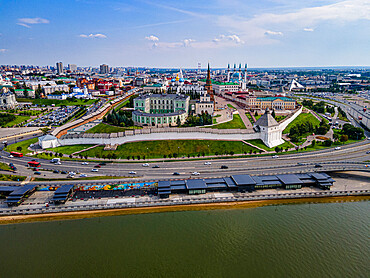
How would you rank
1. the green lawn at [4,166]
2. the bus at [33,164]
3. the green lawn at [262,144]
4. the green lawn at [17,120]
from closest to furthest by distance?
the green lawn at [4,166], the bus at [33,164], the green lawn at [262,144], the green lawn at [17,120]

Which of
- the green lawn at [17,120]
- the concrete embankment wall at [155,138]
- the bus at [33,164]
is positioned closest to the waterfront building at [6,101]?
the green lawn at [17,120]

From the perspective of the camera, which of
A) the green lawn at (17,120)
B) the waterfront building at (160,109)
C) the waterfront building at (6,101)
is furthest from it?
the waterfront building at (6,101)

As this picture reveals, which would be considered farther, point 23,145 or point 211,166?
point 23,145

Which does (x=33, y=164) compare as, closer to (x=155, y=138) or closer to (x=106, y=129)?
(x=106, y=129)

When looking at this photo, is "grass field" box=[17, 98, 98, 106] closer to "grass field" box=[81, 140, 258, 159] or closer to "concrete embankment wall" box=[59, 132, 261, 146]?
"concrete embankment wall" box=[59, 132, 261, 146]

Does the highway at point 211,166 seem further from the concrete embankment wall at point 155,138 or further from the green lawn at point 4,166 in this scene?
the concrete embankment wall at point 155,138

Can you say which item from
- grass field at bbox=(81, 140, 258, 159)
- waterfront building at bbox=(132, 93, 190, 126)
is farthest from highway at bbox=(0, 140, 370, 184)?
waterfront building at bbox=(132, 93, 190, 126)

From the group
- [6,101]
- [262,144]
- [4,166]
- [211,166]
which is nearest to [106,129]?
[4,166]

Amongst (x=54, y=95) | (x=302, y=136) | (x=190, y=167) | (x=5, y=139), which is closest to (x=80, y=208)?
(x=190, y=167)

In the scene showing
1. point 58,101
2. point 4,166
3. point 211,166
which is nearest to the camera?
point 4,166
